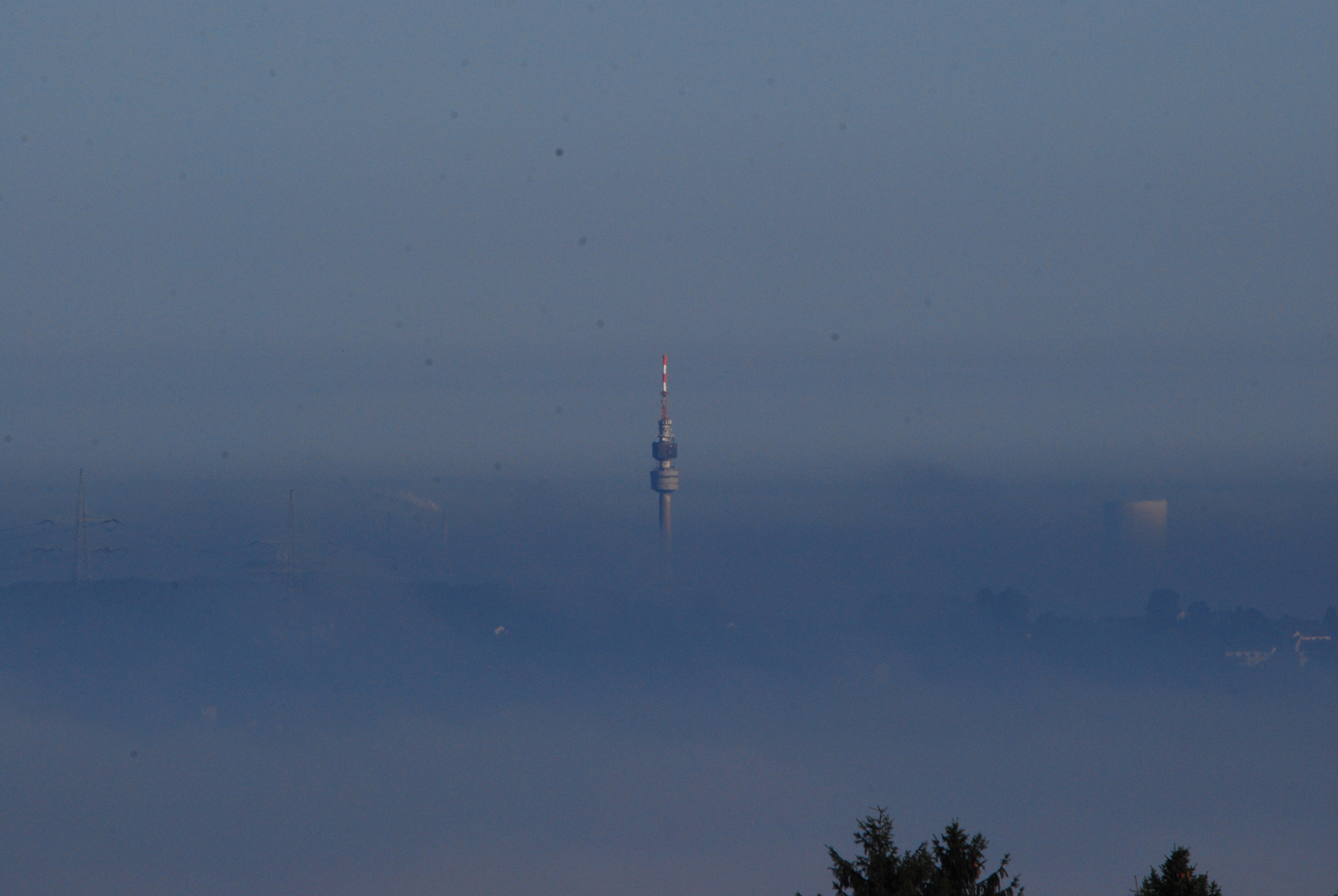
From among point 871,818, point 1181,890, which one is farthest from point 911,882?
point 1181,890

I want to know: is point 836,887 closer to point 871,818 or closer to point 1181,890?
point 871,818

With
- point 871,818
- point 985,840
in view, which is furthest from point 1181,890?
point 871,818

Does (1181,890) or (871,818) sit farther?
(871,818)

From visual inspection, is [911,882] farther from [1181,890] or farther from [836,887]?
[1181,890]

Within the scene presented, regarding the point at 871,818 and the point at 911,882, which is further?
the point at 871,818

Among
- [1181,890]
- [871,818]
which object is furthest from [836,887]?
[1181,890]

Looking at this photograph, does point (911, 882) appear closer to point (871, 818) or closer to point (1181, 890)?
point (871, 818)

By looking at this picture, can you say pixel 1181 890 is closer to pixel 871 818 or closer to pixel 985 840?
pixel 985 840
